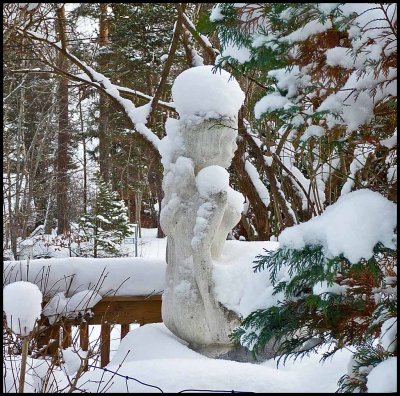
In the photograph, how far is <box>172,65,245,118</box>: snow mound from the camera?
2.99 meters

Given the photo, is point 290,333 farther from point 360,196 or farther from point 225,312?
point 225,312

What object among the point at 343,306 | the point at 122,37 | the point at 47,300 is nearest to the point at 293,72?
the point at 343,306

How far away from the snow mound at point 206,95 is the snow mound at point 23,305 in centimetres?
162

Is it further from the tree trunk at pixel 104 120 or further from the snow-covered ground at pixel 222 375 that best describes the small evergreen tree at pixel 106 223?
the snow-covered ground at pixel 222 375

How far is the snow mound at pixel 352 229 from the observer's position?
103 centimetres

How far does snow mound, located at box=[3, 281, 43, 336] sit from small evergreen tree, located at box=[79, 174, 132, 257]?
864cm

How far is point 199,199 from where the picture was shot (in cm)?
303

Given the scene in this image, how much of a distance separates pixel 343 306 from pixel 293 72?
616mm

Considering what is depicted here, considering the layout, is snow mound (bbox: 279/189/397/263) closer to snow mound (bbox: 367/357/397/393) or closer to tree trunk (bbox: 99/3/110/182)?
snow mound (bbox: 367/357/397/393)

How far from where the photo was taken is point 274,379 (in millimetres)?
1908

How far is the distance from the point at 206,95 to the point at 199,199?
578mm

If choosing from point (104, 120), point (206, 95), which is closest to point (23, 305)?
point (206, 95)

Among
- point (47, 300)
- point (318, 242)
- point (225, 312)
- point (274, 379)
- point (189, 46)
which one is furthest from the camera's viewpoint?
point (189, 46)

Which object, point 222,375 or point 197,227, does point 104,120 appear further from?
point 222,375
